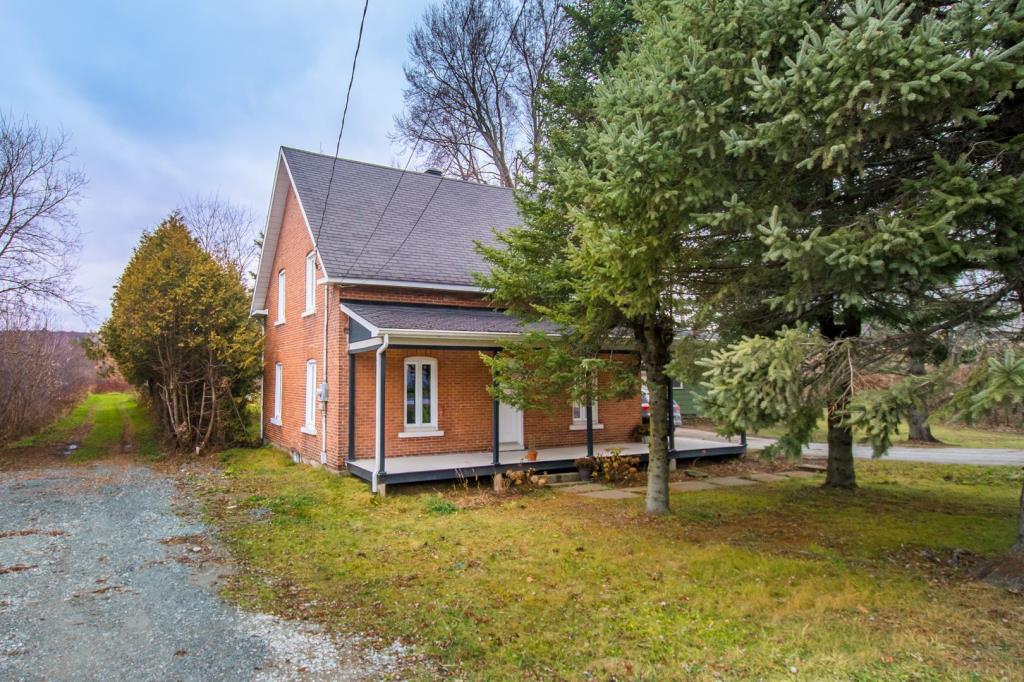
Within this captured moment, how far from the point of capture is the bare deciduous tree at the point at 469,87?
66.3 ft

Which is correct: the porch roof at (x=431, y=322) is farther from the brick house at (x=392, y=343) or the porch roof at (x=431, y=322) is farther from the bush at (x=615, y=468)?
the bush at (x=615, y=468)

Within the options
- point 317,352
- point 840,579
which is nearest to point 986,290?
point 840,579

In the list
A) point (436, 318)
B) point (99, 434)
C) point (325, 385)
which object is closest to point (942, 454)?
point (436, 318)

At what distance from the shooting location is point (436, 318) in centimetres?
1148

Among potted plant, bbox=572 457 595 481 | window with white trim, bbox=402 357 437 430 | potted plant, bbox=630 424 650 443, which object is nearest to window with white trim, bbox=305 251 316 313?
window with white trim, bbox=402 357 437 430

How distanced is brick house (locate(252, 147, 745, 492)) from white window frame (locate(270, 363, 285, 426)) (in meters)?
0.09

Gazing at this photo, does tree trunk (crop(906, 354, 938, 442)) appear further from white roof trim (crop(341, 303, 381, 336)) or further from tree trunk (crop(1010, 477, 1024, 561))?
white roof trim (crop(341, 303, 381, 336))

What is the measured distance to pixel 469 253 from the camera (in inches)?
559

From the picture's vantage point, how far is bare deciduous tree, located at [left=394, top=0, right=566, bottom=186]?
66.3ft

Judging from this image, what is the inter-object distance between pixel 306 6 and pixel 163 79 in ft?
11.8

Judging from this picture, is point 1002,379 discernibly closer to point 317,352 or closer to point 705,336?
point 705,336

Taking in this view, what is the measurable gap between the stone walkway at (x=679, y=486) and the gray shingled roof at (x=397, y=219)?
456 centimetres

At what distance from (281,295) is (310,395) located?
397 cm

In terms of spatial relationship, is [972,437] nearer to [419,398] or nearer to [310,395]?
[419,398]
